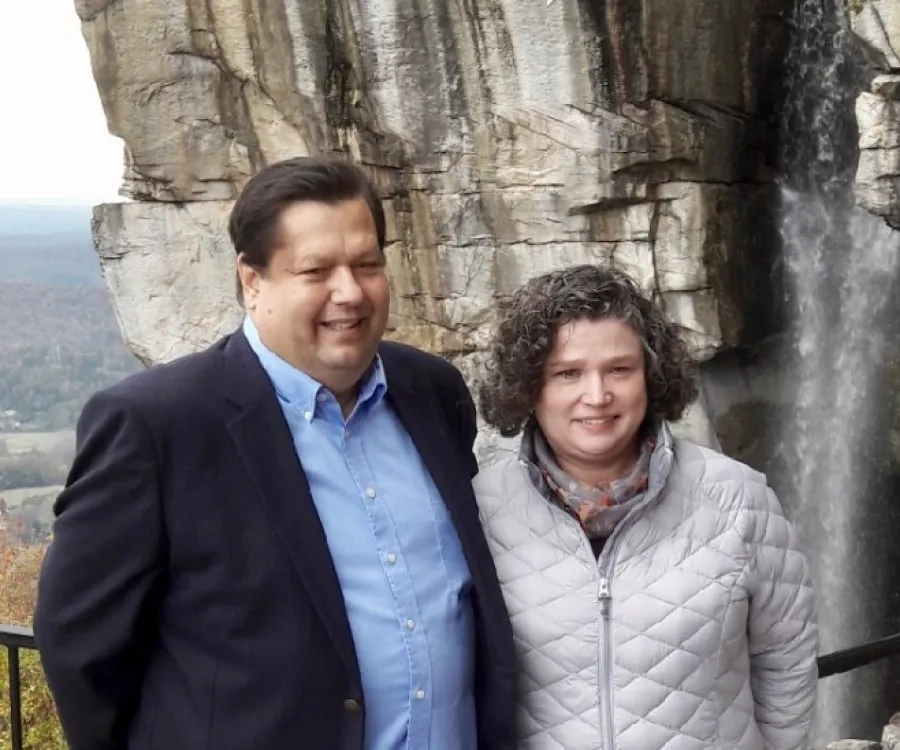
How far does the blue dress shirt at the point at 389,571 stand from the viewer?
2053 mm

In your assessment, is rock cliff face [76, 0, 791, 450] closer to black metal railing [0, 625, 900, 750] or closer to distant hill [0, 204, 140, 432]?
black metal railing [0, 625, 900, 750]

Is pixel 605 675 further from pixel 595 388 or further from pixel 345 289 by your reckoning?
pixel 345 289

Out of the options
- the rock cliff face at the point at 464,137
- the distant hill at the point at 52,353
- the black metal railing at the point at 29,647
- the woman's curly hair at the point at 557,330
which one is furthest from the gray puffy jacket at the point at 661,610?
the distant hill at the point at 52,353

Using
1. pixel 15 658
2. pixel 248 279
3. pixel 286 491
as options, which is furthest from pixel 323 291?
pixel 15 658

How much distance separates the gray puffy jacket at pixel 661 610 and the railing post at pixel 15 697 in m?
1.22

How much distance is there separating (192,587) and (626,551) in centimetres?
87

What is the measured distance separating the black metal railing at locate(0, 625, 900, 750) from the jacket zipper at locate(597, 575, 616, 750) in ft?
2.22

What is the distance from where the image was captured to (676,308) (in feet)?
32.8

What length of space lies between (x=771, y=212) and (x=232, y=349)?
9320 millimetres

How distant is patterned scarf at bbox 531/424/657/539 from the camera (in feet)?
7.14

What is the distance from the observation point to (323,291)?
6.62 feet

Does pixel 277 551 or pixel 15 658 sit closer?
pixel 277 551

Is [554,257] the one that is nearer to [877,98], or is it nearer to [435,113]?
[435,113]

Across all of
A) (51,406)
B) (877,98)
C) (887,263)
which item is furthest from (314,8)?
(51,406)
